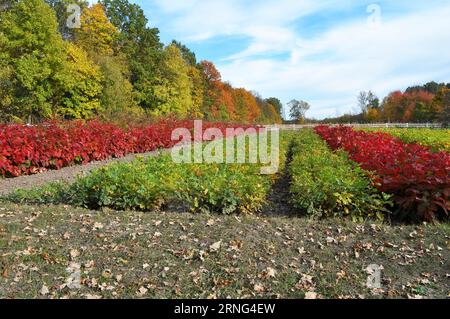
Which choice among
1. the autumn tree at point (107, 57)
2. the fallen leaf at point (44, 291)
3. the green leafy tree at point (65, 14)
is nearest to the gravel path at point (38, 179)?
the fallen leaf at point (44, 291)

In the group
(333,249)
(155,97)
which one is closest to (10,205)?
(333,249)

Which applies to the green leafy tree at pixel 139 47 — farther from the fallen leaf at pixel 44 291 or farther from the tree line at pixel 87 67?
the fallen leaf at pixel 44 291

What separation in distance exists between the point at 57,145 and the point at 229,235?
7725mm

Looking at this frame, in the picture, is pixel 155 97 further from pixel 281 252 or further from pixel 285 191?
pixel 281 252

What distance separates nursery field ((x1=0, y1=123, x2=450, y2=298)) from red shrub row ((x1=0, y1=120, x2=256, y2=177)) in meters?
3.36

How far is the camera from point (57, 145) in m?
11.3

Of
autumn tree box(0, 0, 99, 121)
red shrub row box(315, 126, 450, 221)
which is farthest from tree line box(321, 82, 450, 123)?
red shrub row box(315, 126, 450, 221)

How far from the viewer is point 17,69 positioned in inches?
1072

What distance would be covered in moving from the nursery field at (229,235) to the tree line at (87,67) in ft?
39.4

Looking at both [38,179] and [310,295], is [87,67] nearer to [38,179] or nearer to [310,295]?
[38,179]

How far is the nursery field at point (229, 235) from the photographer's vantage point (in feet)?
13.6

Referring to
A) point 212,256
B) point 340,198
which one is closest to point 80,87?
point 340,198

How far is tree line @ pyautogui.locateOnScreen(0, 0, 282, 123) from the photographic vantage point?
27.4 m

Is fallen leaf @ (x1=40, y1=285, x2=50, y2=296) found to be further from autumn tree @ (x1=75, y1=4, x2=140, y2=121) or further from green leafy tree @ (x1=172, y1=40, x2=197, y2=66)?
green leafy tree @ (x1=172, y1=40, x2=197, y2=66)
